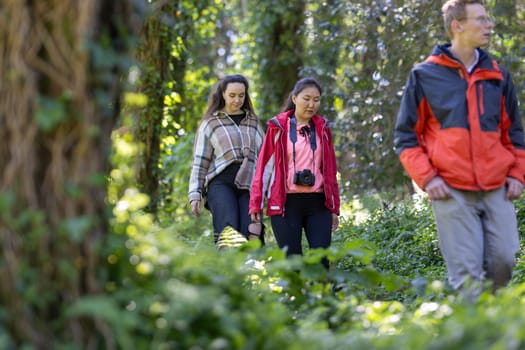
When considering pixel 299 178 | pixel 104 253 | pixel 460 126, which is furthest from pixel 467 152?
pixel 104 253

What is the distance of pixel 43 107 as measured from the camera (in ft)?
11.3

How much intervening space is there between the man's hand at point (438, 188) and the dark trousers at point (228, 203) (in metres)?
2.95

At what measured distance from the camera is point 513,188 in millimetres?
5164

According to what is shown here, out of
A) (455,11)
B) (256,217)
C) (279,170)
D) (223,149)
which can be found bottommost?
(256,217)

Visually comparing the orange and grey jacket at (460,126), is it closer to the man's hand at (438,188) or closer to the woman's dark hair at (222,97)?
the man's hand at (438,188)

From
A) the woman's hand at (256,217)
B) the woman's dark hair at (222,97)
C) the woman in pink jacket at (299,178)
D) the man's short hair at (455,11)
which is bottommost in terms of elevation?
the woman's hand at (256,217)

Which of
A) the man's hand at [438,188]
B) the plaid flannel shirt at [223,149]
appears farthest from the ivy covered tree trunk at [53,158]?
the plaid flannel shirt at [223,149]

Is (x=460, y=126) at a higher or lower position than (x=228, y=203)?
higher

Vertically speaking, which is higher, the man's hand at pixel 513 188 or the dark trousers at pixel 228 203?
the man's hand at pixel 513 188

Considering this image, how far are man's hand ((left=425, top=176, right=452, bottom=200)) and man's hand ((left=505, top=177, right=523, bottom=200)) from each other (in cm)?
40

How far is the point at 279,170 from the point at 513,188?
7.63 feet

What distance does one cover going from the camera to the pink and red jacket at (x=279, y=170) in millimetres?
6945

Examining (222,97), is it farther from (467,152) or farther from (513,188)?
(513,188)

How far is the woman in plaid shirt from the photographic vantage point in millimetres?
7938
